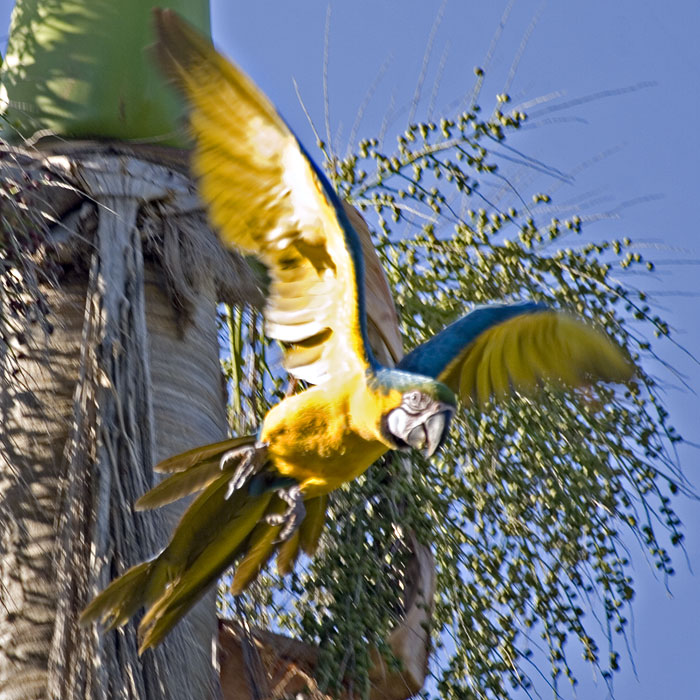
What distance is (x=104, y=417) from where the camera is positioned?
2590 millimetres

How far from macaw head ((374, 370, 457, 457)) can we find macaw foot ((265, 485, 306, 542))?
29 centimetres

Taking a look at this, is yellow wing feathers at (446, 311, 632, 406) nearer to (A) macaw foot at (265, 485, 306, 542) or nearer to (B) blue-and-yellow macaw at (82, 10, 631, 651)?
(B) blue-and-yellow macaw at (82, 10, 631, 651)

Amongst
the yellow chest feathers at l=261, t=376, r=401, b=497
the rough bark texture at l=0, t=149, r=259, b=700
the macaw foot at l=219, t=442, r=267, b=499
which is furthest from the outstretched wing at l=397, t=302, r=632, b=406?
the rough bark texture at l=0, t=149, r=259, b=700

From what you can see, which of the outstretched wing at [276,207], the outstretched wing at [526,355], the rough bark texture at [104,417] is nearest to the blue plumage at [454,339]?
the outstretched wing at [526,355]

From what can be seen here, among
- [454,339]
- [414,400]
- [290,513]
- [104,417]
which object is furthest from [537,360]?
[104,417]

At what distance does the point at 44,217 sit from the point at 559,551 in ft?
4.30

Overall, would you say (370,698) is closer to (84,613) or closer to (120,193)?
(84,613)

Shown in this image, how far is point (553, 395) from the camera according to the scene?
308cm

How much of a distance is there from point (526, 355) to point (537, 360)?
33mm

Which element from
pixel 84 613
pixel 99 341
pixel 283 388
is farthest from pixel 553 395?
pixel 84 613

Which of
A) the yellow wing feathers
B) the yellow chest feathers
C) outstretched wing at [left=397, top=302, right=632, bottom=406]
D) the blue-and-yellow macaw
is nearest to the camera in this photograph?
the blue-and-yellow macaw

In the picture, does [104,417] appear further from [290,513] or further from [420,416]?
[420,416]

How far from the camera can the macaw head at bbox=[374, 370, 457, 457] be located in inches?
101

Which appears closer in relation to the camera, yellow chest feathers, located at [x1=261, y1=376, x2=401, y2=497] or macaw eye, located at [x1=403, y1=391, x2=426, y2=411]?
macaw eye, located at [x1=403, y1=391, x2=426, y2=411]
